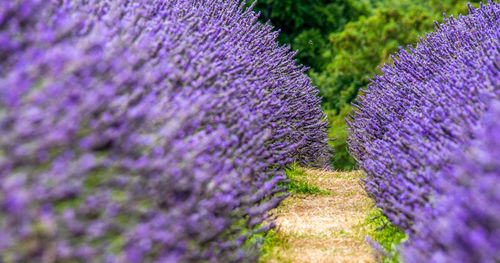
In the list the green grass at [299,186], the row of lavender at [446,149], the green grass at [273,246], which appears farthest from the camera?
the green grass at [299,186]

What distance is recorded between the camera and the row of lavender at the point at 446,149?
1.77m

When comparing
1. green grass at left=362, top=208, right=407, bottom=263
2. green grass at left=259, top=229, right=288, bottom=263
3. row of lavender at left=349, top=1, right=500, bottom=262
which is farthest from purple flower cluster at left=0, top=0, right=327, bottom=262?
row of lavender at left=349, top=1, right=500, bottom=262

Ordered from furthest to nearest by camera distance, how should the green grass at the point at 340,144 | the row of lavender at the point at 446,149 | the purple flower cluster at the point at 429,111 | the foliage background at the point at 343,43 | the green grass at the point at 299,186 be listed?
1. the foliage background at the point at 343,43
2. the green grass at the point at 340,144
3. the green grass at the point at 299,186
4. the purple flower cluster at the point at 429,111
5. the row of lavender at the point at 446,149

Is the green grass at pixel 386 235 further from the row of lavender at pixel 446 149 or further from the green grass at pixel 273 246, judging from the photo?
the green grass at pixel 273 246

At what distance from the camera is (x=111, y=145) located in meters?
1.97

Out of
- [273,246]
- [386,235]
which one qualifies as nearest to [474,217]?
[273,246]

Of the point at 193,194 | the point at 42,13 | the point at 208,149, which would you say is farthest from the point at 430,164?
the point at 42,13

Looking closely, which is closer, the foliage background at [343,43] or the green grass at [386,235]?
the green grass at [386,235]

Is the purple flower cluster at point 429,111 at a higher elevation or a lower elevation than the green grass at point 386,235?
higher

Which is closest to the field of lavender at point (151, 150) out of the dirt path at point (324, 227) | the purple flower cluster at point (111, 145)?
the purple flower cluster at point (111, 145)

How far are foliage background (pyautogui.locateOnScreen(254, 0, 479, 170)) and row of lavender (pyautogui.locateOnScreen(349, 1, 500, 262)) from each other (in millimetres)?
7098

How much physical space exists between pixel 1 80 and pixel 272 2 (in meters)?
14.6

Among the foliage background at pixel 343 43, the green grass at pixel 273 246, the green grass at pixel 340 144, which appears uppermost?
the foliage background at pixel 343 43

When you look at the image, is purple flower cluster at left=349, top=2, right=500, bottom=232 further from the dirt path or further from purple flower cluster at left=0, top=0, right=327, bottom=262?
purple flower cluster at left=0, top=0, right=327, bottom=262
